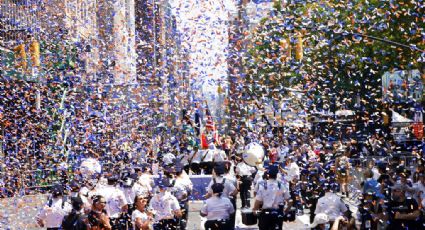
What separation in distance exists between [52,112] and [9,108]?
3985mm

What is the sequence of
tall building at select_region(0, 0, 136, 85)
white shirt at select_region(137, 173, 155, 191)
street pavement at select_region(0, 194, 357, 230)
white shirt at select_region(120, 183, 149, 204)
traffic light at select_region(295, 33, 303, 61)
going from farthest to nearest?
1. tall building at select_region(0, 0, 136, 85)
2. traffic light at select_region(295, 33, 303, 61)
3. street pavement at select_region(0, 194, 357, 230)
4. white shirt at select_region(137, 173, 155, 191)
5. white shirt at select_region(120, 183, 149, 204)

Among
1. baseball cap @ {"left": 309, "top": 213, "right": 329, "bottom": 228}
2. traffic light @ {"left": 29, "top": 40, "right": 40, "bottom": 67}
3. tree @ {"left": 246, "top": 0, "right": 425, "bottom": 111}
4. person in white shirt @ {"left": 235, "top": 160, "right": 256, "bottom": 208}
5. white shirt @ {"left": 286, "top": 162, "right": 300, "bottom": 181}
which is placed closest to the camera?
baseball cap @ {"left": 309, "top": 213, "right": 329, "bottom": 228}

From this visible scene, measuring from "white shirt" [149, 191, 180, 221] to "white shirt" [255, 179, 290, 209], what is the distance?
1406mm

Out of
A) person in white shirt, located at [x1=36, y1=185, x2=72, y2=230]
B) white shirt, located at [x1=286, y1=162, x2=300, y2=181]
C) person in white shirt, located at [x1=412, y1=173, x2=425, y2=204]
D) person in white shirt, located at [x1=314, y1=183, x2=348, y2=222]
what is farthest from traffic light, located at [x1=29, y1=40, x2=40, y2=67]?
person in white shirt, located at [x1=412, y1=173, x2=425, y2=204]

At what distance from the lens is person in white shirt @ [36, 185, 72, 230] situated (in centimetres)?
1174

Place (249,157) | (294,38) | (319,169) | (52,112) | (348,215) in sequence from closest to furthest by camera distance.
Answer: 1. (348,215)
2. (319,169)
3. (249,157)
4. (294,38)
5. (52,112)

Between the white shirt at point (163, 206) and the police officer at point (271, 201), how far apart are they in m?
1.38

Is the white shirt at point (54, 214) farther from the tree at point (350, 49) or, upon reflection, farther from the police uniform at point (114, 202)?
the tree at point (350, 49)

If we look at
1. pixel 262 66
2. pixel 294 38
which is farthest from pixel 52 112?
pixel 262 66

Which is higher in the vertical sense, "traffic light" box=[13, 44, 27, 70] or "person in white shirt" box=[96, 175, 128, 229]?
"traffic light" box=[13, 44, 27, 70]

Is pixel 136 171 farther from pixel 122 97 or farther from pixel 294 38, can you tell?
pixel 122 97

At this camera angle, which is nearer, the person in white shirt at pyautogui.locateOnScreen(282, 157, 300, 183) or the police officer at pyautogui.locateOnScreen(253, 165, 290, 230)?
the police officer at pyautogui.locateOnScreen(253, 165, 290, 230)

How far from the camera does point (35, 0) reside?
101 feet

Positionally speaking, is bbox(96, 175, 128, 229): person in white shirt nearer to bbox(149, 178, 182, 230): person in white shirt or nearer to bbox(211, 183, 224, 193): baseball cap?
bbox(149, 178, 182, 230): person in white shirt
